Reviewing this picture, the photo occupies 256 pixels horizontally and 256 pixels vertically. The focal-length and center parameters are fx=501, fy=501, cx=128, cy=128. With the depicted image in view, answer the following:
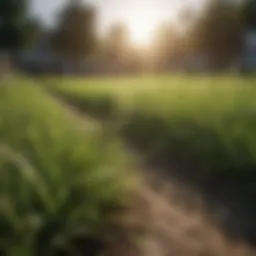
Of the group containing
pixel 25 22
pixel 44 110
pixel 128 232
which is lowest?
pixel 128 232

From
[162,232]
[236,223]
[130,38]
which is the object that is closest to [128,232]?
[162,232]

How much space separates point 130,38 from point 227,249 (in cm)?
33

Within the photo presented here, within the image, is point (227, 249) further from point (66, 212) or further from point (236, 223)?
point (66, 212)

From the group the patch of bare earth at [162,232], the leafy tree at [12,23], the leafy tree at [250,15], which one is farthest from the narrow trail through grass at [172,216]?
→ the leafy tree at [250,15]

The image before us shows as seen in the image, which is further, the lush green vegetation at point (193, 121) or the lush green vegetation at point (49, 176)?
the lush green vegetation at point (193, 121)

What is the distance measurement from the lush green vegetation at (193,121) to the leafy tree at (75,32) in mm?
82

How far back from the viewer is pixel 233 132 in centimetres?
80

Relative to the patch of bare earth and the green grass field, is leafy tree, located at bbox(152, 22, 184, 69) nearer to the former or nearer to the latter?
the green grass field

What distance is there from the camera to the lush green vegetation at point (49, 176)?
2.16 feet

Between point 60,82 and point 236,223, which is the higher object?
point 60,82

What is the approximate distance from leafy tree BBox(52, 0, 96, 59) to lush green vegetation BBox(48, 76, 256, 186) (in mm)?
82

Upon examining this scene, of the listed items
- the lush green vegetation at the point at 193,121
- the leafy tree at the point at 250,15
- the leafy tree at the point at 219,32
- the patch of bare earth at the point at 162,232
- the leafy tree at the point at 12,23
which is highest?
the leafy tree at the point at 250,15

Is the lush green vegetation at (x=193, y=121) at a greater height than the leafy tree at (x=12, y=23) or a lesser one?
lesser

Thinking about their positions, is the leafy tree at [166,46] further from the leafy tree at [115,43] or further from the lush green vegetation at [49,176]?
the lush green vegetation at [49,176]
